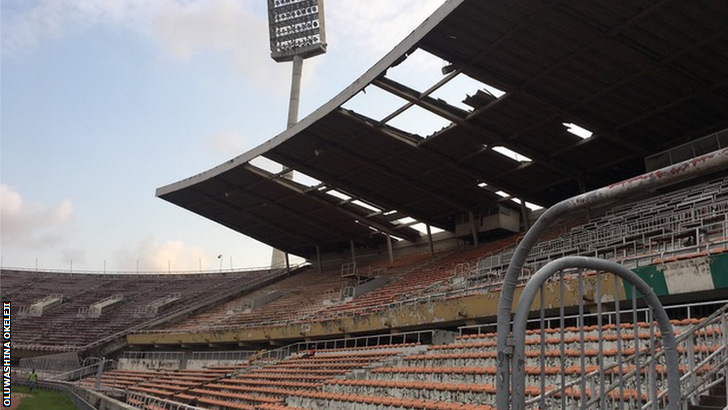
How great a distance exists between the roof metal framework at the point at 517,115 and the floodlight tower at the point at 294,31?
66.4 ft

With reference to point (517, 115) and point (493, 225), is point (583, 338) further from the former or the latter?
point (493, 225)

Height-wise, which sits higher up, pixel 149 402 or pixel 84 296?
pixel 84 296

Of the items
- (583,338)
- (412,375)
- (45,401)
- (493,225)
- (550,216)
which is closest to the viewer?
(550,216)

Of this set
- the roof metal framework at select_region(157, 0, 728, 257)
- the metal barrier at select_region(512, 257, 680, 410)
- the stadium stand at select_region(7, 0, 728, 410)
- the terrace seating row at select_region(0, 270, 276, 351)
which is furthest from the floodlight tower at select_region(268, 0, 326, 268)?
the metal barrier at select_region(512, 257, 680, 410)

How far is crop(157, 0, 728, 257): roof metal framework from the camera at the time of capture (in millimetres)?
13883

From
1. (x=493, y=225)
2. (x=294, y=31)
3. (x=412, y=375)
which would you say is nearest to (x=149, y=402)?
(x=412, y=375)

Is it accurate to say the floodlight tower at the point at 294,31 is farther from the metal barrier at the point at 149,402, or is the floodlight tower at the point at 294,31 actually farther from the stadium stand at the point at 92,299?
the metal barrier at the point at 149,402

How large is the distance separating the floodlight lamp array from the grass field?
2875 centimetres

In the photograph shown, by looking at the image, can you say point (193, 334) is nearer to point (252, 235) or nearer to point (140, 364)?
point (140, 364)

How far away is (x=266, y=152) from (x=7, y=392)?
11.1 m

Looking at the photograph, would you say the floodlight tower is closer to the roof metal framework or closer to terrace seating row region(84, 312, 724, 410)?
the roof metal framework

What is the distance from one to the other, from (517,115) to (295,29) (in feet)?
99.8

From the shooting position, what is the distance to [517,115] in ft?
58.0

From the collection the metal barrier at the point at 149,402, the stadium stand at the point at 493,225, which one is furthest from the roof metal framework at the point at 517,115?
the metal barrier at the point at 149,402
